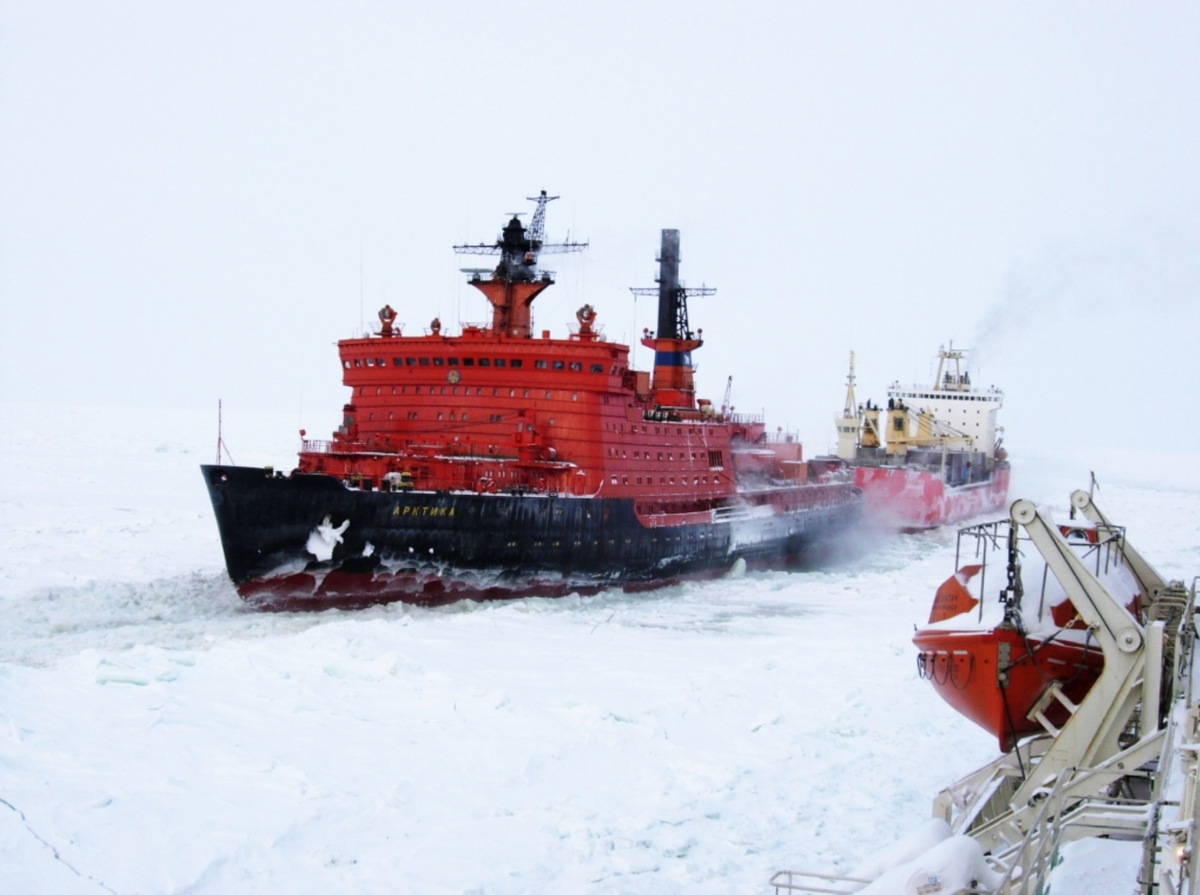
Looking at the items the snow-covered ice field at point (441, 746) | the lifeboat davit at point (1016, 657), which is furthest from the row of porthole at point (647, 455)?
the lifeboat davit at point (1016, 657)

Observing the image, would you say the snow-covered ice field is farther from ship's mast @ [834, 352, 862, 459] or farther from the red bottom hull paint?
ship's mast @ [834, 352, 862, 459]

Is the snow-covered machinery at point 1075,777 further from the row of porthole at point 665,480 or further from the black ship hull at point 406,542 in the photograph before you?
the row of porthole at point 665,480

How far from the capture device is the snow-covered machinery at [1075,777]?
6406 mm

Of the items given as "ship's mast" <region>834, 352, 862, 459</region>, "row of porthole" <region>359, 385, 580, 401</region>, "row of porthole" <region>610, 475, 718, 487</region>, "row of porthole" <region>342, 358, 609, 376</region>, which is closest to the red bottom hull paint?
"row of porthole" <region>610, 475, 718, 487</region>

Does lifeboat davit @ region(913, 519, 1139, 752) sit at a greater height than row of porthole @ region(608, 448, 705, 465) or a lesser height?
lesser

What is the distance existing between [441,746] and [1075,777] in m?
5.81

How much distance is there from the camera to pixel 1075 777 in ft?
26.3

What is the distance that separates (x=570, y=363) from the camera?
21562 mm

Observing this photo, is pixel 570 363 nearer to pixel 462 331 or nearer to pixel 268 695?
pixel 462 331

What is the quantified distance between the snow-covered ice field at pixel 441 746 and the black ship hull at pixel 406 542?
24.3 inches

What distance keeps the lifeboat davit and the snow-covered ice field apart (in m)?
1.24

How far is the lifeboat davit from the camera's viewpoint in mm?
9461

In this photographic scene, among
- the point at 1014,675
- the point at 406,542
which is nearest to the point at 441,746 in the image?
the point at 1014,675

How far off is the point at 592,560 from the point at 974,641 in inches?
462
